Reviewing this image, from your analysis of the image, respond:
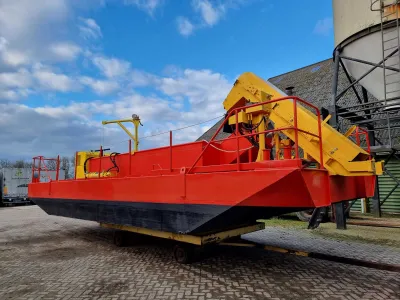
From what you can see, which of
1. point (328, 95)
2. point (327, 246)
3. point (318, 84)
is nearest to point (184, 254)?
point (327, 246)

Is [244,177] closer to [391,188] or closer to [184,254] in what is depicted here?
[184,254]

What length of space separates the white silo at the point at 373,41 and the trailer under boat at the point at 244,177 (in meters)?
3.74

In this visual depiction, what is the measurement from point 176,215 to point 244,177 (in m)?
1.52

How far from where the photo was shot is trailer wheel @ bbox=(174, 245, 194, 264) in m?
5.46

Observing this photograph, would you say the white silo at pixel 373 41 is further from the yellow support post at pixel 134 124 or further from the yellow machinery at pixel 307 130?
the yellow support post at pixel 134 124

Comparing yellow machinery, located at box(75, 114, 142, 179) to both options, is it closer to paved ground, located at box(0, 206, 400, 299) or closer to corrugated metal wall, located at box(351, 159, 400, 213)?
paved ground, located at box(0, 206, 400, 299)

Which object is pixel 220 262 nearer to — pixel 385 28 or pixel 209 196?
pixel 209 196

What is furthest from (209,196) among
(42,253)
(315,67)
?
(315,67)

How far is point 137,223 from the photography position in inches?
226

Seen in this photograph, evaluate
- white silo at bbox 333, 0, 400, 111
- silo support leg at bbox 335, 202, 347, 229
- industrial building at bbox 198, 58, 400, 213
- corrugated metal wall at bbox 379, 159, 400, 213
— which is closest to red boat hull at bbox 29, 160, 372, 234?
white silo at bbox 333, 0, 400, 111

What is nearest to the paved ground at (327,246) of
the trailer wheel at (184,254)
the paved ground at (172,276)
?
the paved ground at (172,276)

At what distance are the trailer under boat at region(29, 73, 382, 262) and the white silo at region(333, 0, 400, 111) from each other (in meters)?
3.74

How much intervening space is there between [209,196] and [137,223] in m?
1.98

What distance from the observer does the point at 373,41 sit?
7.84 meters
